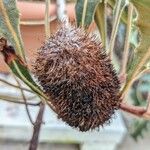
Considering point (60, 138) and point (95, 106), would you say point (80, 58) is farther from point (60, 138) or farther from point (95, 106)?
point (60, 138)

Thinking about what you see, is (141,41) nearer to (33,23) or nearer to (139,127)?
(33,23)

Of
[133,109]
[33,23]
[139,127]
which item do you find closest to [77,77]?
[133,109]

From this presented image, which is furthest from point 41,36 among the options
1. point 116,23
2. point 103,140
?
point 103,140

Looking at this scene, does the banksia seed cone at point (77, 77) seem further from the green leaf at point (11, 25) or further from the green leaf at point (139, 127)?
the green leaf at point (139, 127)

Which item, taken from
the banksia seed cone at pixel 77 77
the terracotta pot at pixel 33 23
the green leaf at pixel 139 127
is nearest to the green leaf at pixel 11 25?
the banksia seed cone at pixel 77 77

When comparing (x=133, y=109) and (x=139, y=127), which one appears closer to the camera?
(x=133, y=109)

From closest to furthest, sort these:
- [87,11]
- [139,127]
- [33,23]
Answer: [87,11] → [33,23] → [139,127]
